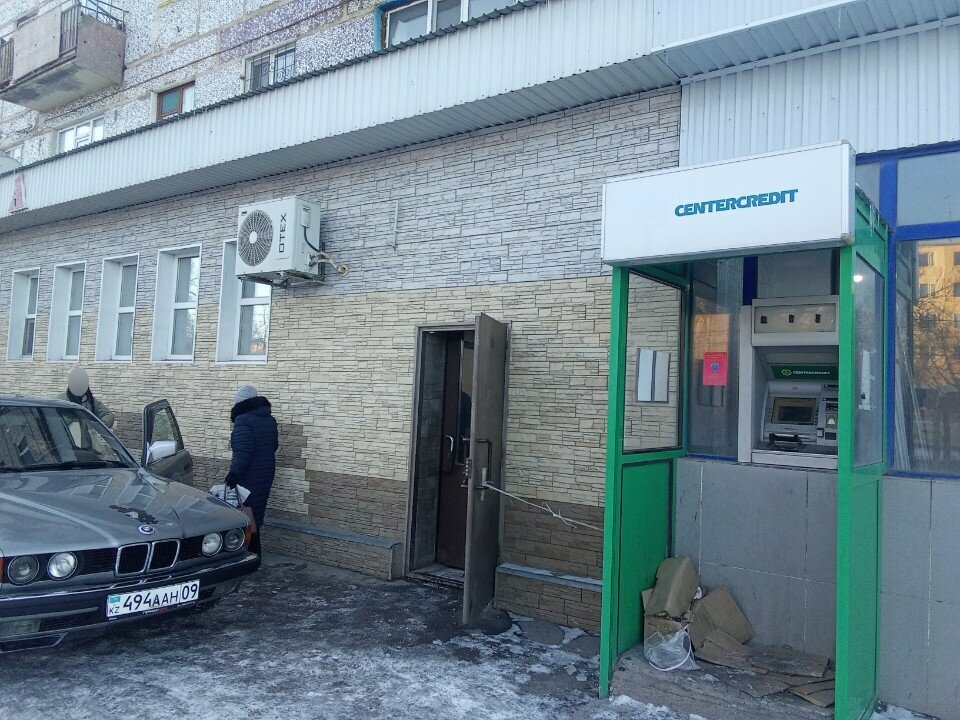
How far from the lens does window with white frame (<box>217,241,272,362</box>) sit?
317 inches

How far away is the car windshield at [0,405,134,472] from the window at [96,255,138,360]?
4625 mm

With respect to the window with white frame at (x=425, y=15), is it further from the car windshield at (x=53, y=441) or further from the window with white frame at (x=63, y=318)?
the window with white frame at (x=63, y=318)

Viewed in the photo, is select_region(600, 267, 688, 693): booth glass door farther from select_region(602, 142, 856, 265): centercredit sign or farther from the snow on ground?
the snow on ground

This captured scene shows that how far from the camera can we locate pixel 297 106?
22.9 ft

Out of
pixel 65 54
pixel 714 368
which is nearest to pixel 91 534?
pixel 714 368

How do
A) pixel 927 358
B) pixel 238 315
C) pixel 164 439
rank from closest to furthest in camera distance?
pixel 927 358, pixel 164 439, pixel 238 315

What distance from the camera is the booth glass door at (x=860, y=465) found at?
345 cm

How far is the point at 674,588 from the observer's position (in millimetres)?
4422

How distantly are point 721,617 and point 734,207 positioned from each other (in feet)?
8.09

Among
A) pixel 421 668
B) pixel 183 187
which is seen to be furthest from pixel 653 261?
pixel 183 187

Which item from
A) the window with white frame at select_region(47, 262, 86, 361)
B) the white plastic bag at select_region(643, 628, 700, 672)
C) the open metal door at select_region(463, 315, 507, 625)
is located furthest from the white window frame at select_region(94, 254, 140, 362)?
the white plastic bag at select_region(643, 628, 700, 672)

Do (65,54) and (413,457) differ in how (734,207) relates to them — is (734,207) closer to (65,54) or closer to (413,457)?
(413,457)

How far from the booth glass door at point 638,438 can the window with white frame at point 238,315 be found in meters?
4.67


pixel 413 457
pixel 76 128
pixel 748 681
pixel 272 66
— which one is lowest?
pixel 748 681
